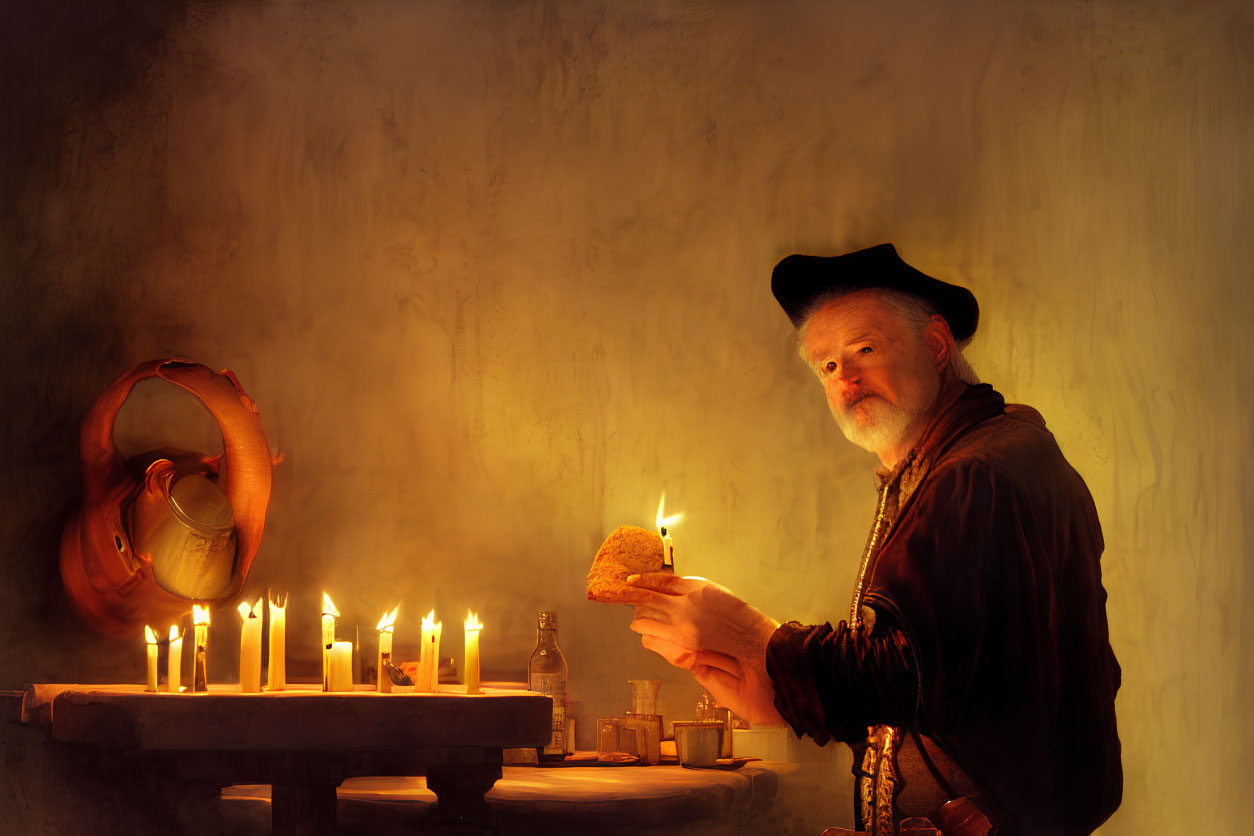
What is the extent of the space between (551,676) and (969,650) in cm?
108

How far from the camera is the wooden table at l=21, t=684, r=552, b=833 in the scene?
2.19 metres

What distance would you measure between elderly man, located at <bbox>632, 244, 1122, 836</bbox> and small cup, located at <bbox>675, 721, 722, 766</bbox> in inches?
7.3

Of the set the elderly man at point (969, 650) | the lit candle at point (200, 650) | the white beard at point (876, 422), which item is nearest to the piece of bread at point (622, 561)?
the elderly man at point (969, 650)

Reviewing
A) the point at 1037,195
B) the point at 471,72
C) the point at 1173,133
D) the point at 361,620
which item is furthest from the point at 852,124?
the point at 361,620

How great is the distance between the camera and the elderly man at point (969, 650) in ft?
7.45

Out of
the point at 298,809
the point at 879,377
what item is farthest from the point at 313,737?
the point at 879,377

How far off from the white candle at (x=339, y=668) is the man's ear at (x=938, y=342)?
1.51 m

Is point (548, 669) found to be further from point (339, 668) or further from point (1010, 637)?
point (1010, 637)

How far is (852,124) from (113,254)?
2078mm

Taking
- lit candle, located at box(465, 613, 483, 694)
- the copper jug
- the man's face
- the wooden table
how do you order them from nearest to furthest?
the wooden table < lit candle, located at box(465, 613, 483, 694) < the man's face < the copper jug

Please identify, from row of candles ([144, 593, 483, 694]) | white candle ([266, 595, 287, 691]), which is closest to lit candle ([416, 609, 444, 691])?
row of candles ([144, 593, 483, 694])

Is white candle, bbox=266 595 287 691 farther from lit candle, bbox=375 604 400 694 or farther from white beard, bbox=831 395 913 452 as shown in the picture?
white beard, bbox=831 395 913 452

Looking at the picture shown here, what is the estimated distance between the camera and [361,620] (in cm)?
294

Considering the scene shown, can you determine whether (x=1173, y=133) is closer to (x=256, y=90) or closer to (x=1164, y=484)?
(x=1164, y=484)
